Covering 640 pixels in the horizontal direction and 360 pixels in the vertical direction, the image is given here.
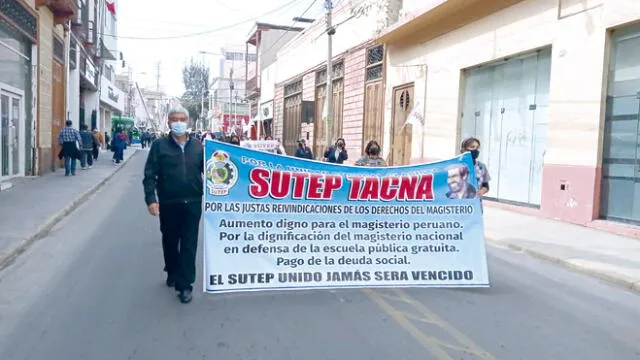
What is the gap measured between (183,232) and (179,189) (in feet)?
1.43

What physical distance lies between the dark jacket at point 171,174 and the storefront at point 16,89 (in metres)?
10.3

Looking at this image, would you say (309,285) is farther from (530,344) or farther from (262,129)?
(262,129)

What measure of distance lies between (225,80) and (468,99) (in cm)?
7557

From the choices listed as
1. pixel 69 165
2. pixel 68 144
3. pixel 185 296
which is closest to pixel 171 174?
pixel 185 296

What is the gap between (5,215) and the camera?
32.9ft

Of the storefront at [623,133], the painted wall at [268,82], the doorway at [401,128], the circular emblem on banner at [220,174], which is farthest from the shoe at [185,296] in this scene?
the painted wall at [268,82]

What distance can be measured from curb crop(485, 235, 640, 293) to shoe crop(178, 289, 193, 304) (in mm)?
5186

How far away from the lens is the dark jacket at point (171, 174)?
5.48 m

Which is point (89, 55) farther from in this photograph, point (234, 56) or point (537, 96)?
point (234, 56)

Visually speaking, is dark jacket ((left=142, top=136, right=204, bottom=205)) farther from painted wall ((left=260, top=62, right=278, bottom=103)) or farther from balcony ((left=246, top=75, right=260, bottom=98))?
balcony ((left=246, top=75, right=260, bottom=98))

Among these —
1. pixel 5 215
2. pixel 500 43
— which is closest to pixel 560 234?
pixel 500 43

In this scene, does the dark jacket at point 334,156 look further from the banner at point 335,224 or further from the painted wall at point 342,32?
the banner at point 335,224

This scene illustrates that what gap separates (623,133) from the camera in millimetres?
10633

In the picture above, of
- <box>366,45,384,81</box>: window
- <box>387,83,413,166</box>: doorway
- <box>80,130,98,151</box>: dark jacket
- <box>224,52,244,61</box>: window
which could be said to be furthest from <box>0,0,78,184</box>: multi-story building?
<box>224,52,244,61</box>: window
